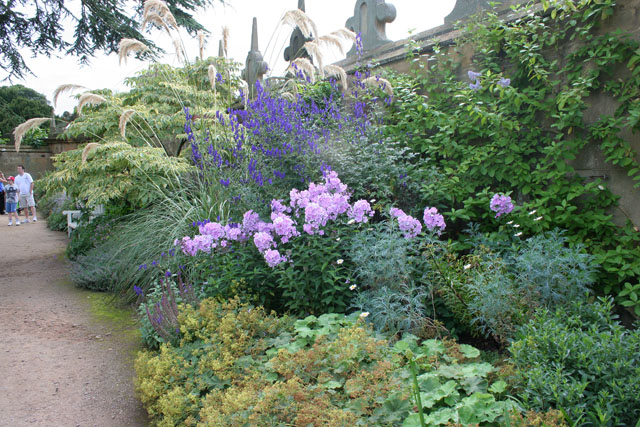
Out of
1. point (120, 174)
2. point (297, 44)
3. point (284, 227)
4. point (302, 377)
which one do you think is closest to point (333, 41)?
point (297, 44)

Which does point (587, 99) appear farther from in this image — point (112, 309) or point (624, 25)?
point (112, 309)

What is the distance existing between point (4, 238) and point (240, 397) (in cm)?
958

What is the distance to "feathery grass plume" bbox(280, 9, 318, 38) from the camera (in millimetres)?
4801

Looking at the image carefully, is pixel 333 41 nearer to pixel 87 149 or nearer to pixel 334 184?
pixel 334 184

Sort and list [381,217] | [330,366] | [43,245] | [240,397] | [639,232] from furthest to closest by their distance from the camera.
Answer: [43,245] < [381,217] < [639,232] < [330,366] < [240,397]

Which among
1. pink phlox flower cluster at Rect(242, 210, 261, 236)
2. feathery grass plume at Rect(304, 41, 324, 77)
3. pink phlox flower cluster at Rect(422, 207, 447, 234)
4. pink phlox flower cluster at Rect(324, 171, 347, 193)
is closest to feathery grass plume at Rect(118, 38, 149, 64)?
feathery grass plume at Rect(304, 41, 324, 77)

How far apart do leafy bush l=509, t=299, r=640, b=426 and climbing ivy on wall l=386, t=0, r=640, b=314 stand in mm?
1191

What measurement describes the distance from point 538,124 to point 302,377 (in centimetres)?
274

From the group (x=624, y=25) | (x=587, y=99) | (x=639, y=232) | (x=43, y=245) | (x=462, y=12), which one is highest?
(x=462, y=12)

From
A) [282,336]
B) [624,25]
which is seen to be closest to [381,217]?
[282,336]

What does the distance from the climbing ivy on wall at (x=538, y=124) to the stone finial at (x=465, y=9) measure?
238 millimetres

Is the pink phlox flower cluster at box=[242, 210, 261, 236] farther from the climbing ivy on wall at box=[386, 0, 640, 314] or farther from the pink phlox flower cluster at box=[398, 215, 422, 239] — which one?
the climbing ivy on wall at box=[386, 0, 640, 314]

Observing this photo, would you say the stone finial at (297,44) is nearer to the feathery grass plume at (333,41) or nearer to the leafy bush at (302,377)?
the feathery grass plume at (333,41)

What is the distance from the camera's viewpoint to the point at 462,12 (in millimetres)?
4379
